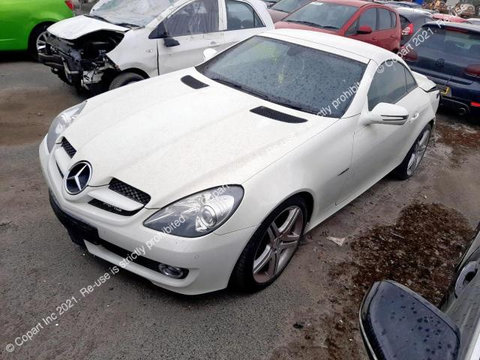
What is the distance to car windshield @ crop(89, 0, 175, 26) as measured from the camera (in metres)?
5.24

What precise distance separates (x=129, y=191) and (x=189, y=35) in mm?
3632

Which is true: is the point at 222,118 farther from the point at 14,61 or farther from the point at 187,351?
the point at 14,61

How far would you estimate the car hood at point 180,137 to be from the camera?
7.62ft

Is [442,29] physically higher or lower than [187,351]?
higher

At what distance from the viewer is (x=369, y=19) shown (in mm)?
7855

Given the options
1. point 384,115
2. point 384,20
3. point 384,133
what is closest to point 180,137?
point 384,115

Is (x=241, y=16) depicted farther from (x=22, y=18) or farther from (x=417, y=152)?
(x=22, y=18)

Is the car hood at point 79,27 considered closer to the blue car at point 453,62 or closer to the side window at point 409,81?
the side window at point 409,81

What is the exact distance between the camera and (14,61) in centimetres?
722

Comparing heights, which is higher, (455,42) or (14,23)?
(455,42)

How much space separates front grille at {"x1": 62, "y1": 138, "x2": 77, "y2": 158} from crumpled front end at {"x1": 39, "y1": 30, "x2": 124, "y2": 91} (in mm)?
2393

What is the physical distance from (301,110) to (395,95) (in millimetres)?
1255

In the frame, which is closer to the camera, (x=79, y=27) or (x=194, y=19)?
(x=79, y=27)

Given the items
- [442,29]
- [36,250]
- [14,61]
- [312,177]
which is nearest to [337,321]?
[312,177]
